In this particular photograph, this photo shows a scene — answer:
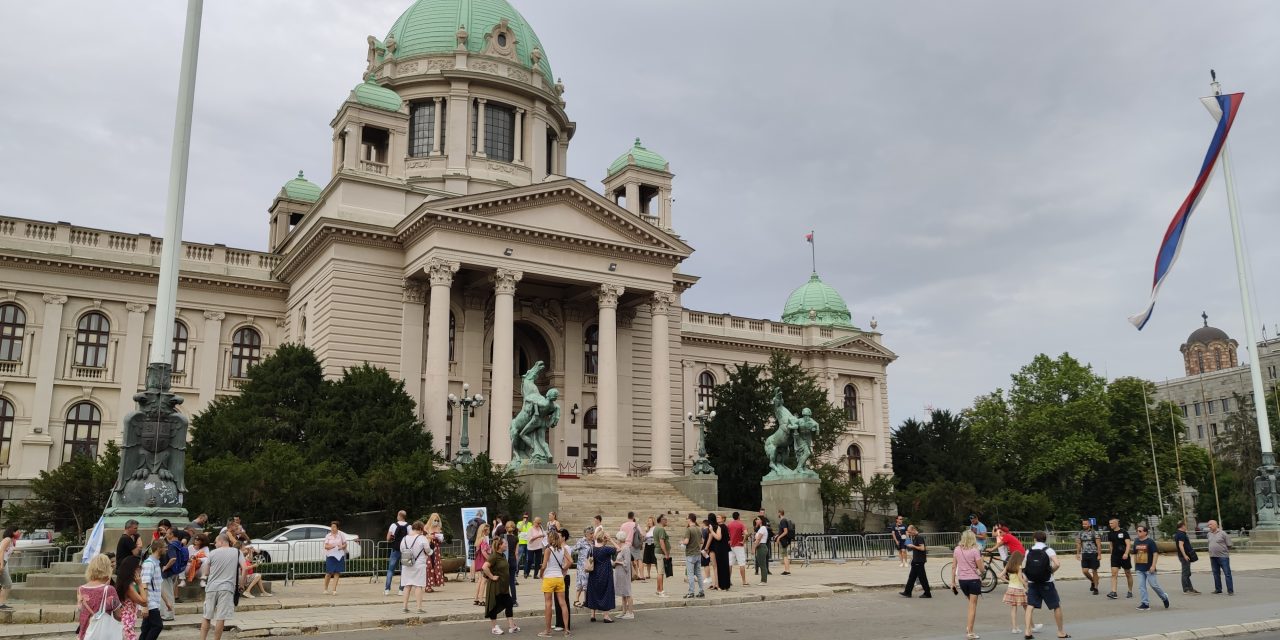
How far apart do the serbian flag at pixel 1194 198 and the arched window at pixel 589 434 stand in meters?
25.6

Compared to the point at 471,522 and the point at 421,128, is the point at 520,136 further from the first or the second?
the point at 471,522

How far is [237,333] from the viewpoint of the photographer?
4900 centimetres

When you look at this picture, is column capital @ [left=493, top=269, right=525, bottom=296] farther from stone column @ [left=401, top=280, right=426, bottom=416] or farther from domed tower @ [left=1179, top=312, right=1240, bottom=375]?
domed tower @ [left=1179, top=312, right=1240, bottom=375]

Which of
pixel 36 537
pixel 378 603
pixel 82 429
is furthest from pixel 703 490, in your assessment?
pixel 82 429

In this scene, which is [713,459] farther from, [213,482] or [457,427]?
[213,482]

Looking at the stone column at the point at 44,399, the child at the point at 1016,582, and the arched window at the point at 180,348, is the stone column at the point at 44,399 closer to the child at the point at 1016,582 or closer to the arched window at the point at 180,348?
the arched window at the point at 180,348

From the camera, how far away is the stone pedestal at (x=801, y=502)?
36688mm

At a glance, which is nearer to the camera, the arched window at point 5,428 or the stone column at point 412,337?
the arched window at point 5,428

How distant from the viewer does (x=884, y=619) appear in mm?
17328

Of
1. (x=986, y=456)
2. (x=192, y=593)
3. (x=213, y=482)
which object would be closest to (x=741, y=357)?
(x=986, y=456)

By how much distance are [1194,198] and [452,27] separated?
130ft

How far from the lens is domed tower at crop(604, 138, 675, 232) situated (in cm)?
5381

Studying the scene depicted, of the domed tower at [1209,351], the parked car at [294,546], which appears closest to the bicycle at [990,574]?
the parked car at [294,546]

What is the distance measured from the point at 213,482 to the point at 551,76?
1506 inches
